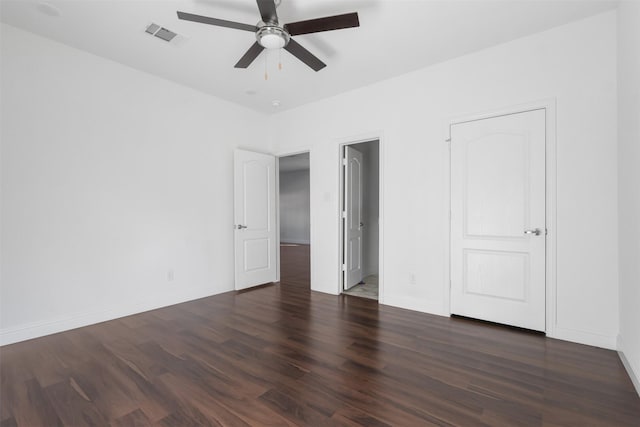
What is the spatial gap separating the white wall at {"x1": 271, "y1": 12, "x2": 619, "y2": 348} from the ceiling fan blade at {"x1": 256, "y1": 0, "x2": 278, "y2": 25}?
202 cm

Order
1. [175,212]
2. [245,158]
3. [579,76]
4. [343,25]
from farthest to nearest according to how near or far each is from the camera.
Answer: [245,158] < [175,212] < [579,76] < [343,25]

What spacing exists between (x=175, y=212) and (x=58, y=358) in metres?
1.95

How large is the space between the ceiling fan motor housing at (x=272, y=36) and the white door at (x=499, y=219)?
81.9 inches

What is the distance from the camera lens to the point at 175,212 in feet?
13.0

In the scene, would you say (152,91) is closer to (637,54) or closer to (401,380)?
(401,380)

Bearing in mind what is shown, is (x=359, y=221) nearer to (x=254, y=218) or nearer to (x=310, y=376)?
(x=254, y=218)

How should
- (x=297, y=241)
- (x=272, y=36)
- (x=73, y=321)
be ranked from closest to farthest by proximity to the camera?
(x=272, y=36) → (x=73, y=321) → (x=297, y=241)

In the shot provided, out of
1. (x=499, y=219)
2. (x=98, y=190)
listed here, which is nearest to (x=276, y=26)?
(x=98, y=190)

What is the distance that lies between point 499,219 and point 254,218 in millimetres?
3415

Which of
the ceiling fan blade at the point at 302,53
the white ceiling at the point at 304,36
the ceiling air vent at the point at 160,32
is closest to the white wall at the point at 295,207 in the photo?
the white ceiling at the point at 304,36

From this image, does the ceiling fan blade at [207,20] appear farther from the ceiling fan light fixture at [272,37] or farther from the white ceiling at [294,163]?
the white ceiling at [294,163]

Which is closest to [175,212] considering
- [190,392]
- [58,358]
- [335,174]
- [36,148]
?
[36,148]

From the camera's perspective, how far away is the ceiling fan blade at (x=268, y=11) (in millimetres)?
2080

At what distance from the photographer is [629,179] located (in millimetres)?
2188
